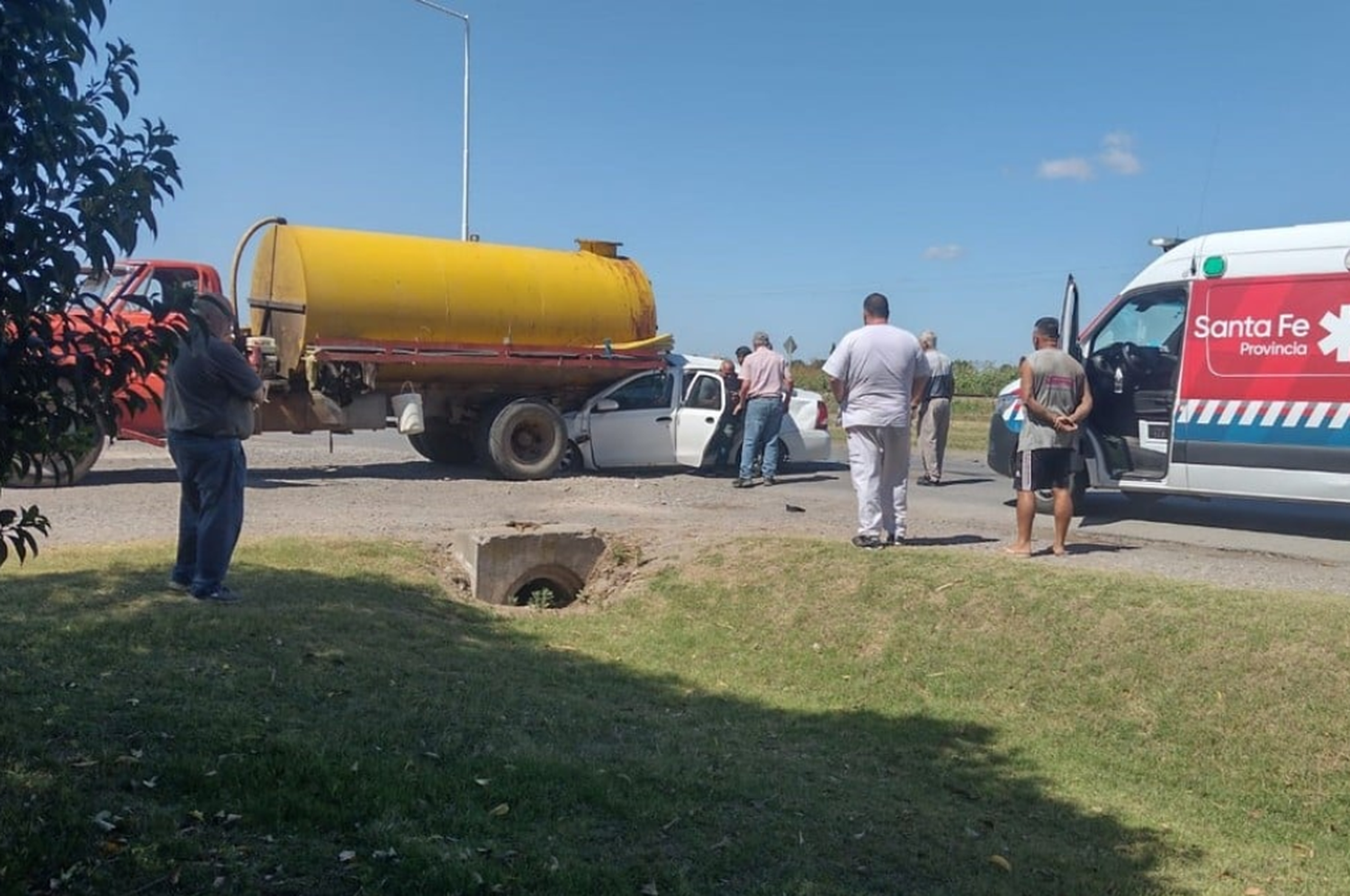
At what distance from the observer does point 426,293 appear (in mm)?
13781

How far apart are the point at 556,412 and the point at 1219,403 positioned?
763 centimetres

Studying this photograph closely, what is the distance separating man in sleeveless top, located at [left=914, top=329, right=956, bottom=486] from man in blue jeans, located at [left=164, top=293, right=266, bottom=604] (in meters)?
8.91

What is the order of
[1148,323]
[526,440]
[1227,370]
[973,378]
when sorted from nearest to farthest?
[1227,370] < [1148,323] < [526,440] < [973,378]

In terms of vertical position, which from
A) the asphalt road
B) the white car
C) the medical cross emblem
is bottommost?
the asphalt road

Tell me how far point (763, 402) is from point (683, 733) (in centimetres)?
865

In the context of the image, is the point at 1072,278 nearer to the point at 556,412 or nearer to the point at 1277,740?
the point at 1277,740

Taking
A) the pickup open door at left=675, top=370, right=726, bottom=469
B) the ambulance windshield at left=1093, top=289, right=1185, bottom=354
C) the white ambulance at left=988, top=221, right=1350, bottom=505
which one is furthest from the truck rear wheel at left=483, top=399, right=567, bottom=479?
the ambulance windshield at left=1093, top=289, right=1185, bottom=354

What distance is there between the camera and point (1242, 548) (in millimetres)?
9961

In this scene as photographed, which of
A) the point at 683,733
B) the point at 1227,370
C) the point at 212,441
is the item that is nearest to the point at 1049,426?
the point at 1227,370

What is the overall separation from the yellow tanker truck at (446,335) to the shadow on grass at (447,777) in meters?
6.92

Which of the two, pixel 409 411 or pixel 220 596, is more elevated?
pixel 409 411

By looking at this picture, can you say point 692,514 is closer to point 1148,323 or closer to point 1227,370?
point 1148,323

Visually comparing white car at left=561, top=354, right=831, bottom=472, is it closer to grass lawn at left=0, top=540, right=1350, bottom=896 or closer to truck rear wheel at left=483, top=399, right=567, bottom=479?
truck rear wheel at left=483, top=399, right=567, bottom=479

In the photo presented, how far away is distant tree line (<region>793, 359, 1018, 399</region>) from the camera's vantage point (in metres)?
42.0
